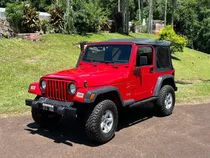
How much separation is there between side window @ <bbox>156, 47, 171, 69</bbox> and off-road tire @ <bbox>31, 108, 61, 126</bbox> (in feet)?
8.94

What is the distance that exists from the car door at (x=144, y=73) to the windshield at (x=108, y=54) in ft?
0.88

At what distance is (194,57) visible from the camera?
24391 mm

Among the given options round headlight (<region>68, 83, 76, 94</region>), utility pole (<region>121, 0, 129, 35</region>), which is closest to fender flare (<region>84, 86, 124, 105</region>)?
round headlight (<region>68, 83, 76, 94</region>)

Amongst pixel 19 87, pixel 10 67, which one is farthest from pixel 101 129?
pixel 10 67

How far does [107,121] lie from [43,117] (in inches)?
59.1

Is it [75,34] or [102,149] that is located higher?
[75,34]

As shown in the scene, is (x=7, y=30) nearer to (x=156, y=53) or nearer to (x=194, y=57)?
(x=156, y=53)

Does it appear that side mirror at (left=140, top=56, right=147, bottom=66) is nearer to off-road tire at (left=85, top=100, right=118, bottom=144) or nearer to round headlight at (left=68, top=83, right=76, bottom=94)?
off-road tire at (left=85, top=100, right=118, bottom=144)

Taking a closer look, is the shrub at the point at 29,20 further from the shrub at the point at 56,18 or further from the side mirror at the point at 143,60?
the side mirror at the point at 143,60

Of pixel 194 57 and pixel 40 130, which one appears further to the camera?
pixel 194 57

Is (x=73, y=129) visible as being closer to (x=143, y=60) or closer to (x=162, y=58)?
(x=143, y=60)

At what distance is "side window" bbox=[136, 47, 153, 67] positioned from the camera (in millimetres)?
5867

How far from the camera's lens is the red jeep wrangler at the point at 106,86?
484cm

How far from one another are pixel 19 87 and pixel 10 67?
2.32 metres
